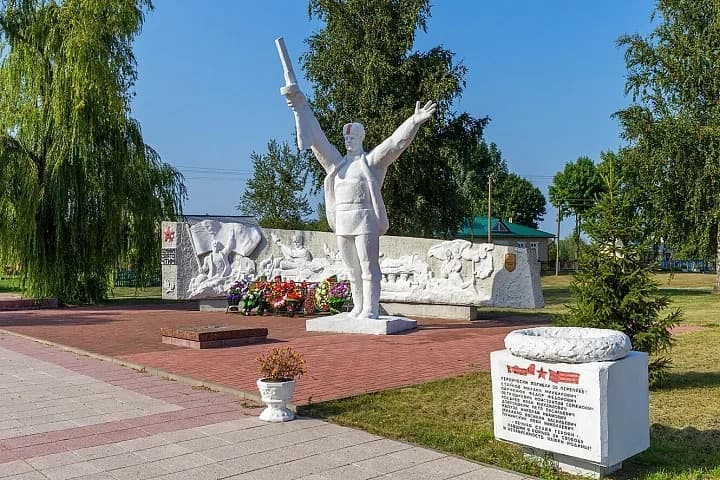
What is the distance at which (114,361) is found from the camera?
31.2ft

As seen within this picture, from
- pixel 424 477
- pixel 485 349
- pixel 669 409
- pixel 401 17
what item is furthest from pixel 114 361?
pixel 401 17

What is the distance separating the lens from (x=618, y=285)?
6.86 meters

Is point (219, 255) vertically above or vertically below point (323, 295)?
above

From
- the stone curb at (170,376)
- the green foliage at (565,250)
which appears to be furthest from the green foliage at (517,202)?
the stone curb at (170,376)

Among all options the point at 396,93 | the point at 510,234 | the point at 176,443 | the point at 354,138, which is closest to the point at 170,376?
the point at 176,443

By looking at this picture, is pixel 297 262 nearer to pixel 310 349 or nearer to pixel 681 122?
pixel 310 349

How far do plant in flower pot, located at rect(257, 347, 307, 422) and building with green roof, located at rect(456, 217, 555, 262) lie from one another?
1763 inches

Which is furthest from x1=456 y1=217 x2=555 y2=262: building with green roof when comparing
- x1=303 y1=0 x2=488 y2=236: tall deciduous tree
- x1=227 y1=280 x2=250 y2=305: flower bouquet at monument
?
x1=227 y1=280 x2=250 y2=305: flower bouquet at monument

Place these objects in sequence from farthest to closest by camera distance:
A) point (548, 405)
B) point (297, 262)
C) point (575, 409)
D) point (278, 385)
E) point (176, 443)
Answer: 1. point (297, 262)
2. point (278, 385)
3. point (176, 443)
4. point (548, 405)
5. point (575, 409)

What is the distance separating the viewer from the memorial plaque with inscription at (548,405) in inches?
170

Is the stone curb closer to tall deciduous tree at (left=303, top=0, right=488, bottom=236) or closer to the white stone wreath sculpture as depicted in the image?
the white stone wreath sculpture

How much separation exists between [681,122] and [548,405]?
67.0 feet

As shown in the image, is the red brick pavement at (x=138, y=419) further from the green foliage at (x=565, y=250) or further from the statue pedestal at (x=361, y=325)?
the green foliage at (x=565, y=250)

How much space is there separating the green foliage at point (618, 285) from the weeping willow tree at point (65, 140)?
15.5 metres
